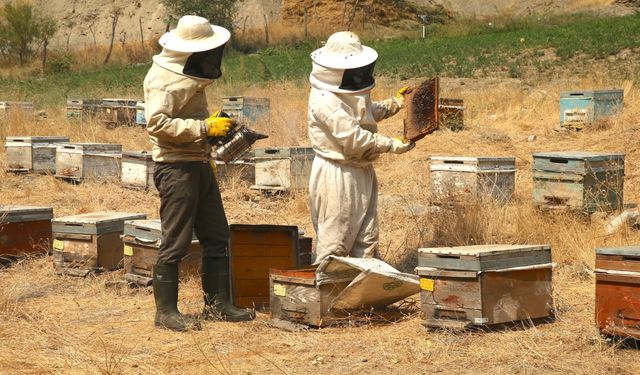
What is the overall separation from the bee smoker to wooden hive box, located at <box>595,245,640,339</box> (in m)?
2.25

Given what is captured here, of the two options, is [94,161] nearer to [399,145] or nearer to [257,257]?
[257,257]

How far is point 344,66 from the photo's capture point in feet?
19.9

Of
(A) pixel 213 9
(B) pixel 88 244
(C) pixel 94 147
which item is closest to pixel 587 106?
(C) pixel 94 147

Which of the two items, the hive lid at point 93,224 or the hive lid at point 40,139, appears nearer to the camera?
the hive lid at point 93,224

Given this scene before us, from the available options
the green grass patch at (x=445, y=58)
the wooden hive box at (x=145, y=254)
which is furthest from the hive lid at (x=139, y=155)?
the green grass patch at (x=445, y=58)

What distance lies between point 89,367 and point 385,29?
39.0m

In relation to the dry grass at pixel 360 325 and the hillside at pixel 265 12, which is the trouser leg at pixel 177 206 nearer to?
the dry grass at pixel 360 325

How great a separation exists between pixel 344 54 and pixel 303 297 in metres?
1.59

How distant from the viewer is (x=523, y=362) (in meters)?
4.96

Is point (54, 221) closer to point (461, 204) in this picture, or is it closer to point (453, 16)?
point (461, 204)

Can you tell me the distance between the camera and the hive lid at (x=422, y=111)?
626cm

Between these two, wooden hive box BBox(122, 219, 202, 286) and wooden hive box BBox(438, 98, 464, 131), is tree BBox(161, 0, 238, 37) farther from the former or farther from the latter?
wooden hive box BBox(122, 219, 202, 286)

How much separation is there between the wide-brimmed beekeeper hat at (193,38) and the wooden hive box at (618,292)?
106 inches

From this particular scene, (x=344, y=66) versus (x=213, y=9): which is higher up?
(x=213, y=9)
